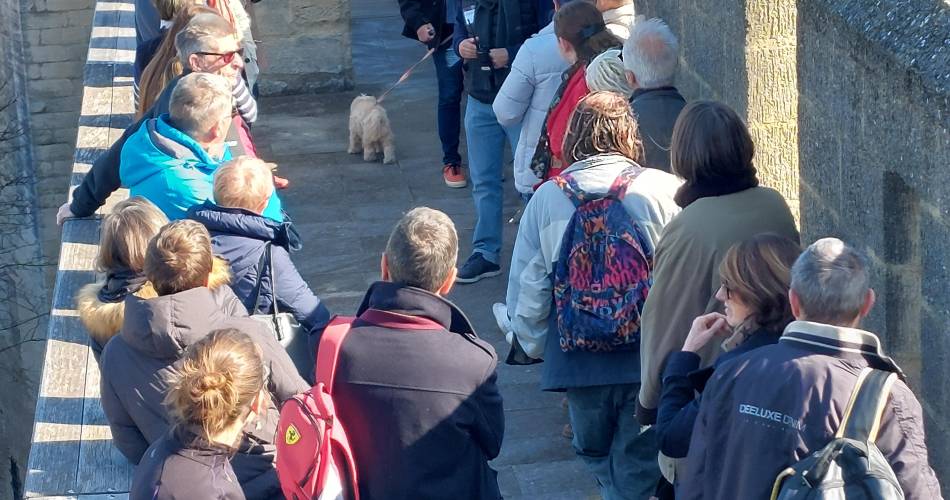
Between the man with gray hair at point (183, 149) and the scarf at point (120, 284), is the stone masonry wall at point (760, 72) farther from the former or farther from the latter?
the scarf at point (120, 284)

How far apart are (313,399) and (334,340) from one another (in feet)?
0.58

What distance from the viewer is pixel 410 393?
3346mm

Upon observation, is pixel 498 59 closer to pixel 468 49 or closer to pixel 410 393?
pixel 468 49

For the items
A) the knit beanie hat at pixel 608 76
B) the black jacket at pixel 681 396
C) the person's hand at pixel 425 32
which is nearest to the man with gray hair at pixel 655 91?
the knit beanie hat at pixel 608 76

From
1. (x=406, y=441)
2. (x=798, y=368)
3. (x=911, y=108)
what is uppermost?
(x=911, y=108)

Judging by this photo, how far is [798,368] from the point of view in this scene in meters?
2.79

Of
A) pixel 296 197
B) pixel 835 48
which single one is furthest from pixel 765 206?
pixel 296 197

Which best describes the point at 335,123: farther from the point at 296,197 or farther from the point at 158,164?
the point at 158,164

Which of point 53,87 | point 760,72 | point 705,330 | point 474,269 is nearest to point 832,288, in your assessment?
point 705,330

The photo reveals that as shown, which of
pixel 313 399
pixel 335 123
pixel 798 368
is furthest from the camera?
pixel 335 123

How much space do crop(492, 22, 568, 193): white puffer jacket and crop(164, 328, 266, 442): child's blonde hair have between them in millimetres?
2815

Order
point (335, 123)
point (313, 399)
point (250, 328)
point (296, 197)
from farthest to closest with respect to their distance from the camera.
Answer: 1. point (335, 123)
2. point (296, 197)
3. point (250, 328)
4. point (313, 399)

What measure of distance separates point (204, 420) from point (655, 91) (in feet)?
7.63

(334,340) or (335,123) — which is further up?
(334,340)
